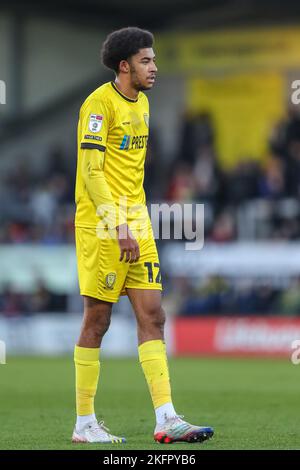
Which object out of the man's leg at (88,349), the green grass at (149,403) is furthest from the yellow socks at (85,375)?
the green grass at (149,403)

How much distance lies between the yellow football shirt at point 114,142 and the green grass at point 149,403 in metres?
1.44

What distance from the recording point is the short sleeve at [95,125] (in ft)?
23.2

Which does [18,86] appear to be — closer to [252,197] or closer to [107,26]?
[107,26]

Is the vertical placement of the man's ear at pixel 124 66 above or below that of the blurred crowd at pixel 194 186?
above

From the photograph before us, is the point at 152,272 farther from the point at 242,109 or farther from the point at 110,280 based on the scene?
the point at 242,109

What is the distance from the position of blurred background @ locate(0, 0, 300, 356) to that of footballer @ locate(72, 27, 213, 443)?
11.3 meters

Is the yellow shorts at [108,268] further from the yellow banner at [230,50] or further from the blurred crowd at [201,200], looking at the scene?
the yellow banner at [230,50]

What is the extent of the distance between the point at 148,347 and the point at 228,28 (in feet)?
56.9

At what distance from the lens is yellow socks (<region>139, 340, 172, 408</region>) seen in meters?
7.11

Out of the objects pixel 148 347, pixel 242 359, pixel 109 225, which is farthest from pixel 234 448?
pixel 242 359

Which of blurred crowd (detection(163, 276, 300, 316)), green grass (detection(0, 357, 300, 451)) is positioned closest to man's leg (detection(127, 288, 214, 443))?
green grass (detection(0, 357, 300, 451))

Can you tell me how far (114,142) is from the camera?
23.7ft

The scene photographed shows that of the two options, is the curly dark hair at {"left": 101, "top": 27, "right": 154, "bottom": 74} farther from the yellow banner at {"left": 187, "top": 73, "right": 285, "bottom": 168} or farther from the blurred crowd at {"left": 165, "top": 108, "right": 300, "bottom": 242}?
the yellow banner at {"left": 187, "top": 73, "right": 285, "bottom": 168}

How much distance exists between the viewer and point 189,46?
24.0 metres
